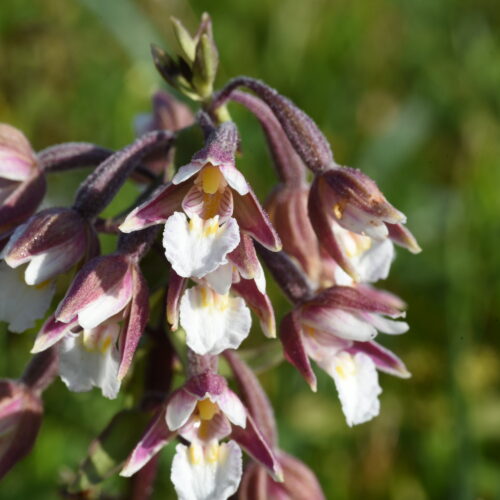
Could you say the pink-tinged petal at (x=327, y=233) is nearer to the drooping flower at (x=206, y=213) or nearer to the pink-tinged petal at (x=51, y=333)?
the drooping flower at (x=206, y=213)

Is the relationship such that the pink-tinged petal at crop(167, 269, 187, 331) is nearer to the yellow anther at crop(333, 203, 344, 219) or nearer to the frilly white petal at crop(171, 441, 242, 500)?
the frilly white petal at crop(171, 441, 242, 500)

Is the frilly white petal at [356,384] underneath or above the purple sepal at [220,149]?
underneath

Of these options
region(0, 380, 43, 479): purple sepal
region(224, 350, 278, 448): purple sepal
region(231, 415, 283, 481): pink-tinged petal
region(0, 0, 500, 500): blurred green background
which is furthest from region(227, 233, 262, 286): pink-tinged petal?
region(0, 0, 500, 500): blurred green background

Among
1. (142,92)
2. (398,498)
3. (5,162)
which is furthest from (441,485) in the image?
(142,92)

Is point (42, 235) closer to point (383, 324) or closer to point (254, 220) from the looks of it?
point (254, 220)

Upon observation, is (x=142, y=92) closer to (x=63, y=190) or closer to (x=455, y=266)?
(x=63, y=190)

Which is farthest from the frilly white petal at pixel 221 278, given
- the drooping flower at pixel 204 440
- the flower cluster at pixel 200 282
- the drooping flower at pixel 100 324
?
the drooping flower at pixel 204 440
